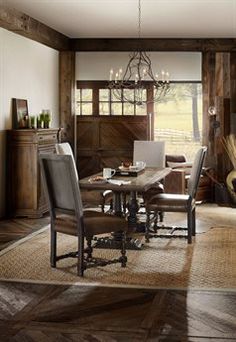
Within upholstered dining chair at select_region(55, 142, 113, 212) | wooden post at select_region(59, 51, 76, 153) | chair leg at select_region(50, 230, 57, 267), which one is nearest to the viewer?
chair leg at select_region(50, 230, 57, 267)

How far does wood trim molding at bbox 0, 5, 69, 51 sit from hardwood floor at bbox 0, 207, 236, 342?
3.49 meters

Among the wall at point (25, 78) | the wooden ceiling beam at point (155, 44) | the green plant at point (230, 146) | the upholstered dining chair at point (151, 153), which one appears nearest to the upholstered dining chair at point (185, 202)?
the upholstered dining chair at point (151, 153)

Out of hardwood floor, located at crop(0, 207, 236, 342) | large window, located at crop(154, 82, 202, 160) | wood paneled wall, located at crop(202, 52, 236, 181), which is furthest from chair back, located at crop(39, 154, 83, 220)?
large window, located at crop(154, 82, 202, 160)

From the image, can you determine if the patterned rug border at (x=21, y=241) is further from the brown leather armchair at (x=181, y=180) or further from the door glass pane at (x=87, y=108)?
the door glass pane at (x=87, y=108)

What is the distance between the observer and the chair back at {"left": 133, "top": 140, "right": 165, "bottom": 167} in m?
7.57

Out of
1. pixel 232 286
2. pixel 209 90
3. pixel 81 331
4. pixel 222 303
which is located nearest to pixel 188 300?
pixel 222 303

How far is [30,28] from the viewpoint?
7.40m

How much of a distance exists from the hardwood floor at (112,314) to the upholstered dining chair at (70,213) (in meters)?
0.50

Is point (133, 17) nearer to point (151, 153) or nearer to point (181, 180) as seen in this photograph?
point (151, 153)

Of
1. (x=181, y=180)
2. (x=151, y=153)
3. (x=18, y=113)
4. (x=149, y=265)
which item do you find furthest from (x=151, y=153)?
(x=149, y=265)

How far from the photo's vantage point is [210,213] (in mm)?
7996

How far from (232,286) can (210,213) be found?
3653 millimetres

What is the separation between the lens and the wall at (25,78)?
7348 millimetres

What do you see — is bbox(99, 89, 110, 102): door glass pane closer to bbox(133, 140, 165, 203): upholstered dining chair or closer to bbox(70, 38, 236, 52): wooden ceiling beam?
bbox(70, 38, 236, 52): wooden ceiling beam
